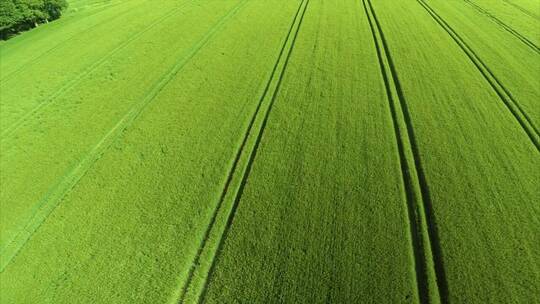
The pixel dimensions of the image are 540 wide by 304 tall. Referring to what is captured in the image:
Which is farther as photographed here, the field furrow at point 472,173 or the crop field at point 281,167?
the crop field at point 281,167

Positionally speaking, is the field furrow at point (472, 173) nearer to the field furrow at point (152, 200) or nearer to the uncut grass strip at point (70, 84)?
the field furrow at point (152, 200)

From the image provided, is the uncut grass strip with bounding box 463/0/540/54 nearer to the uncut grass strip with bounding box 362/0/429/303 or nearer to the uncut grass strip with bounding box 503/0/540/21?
the uncut grass strip with bounding box 503/0/540/21

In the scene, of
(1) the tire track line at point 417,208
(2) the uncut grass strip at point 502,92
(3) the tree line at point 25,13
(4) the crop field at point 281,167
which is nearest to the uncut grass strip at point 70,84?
(4) the crop field at point 281,167

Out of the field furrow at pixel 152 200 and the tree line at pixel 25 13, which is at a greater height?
the tree line at pixel 25 13

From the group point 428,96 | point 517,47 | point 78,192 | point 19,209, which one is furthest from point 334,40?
point 19,209

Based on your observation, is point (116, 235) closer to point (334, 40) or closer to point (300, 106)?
point (300, 106)

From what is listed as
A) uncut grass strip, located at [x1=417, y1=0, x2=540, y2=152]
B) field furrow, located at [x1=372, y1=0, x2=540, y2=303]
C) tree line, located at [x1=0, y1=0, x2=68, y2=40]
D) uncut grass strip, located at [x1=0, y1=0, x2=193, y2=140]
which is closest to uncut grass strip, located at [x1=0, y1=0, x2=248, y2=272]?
uncut grass strip, located at [x1=0, y1=0, x2=193, y2=140]
